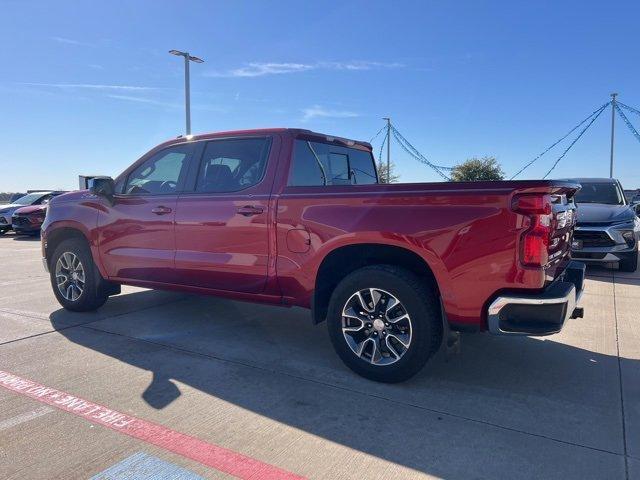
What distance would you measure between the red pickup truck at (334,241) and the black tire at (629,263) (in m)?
4.78

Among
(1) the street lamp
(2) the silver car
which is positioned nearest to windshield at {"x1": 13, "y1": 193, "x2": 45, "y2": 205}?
(2) the silver car

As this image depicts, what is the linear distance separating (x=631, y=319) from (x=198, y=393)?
185 inches

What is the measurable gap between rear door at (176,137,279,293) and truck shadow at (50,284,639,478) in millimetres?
665

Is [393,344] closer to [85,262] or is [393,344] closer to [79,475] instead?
[79,475]

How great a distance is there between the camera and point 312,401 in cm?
341

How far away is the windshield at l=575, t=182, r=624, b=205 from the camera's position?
915 centimetres

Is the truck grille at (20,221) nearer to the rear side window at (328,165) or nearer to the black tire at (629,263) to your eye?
the rear side window at (328,165)

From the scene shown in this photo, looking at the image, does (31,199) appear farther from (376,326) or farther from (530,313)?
(530,313)

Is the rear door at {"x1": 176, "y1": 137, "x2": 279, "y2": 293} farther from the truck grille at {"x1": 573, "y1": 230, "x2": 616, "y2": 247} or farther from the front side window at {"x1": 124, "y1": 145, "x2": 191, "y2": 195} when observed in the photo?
the truck grille at {"x1": 573, "y1": 230, "x2": 616, "y2": 247}

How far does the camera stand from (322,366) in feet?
13.3

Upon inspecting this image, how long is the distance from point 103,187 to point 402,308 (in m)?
3.43

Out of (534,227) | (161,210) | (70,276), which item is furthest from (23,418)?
(534,227)

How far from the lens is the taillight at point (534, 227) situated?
3072mm

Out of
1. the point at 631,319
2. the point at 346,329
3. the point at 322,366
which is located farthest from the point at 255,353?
the point at 631,319
